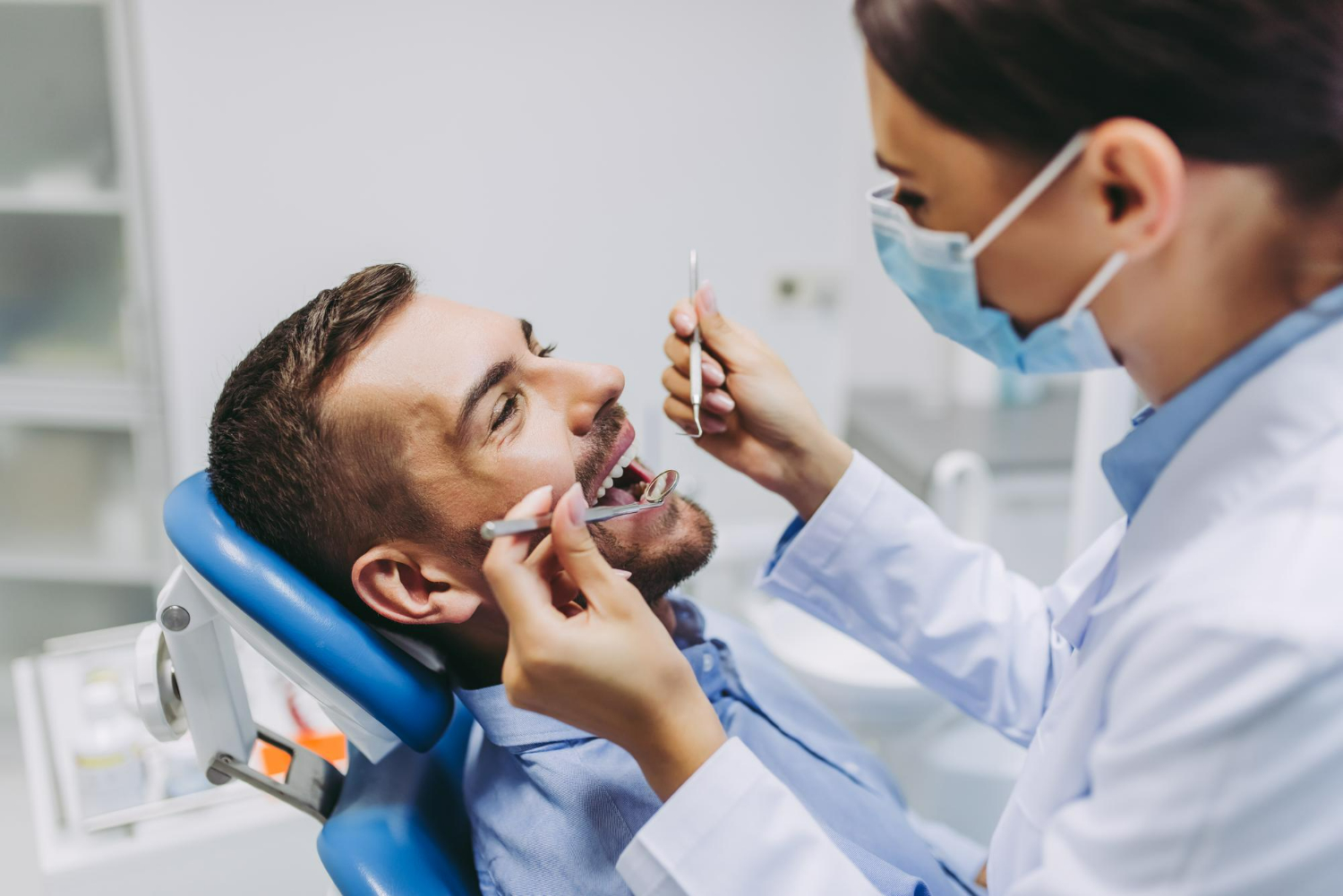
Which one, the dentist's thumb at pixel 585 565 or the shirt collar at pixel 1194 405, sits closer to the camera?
the shirt collar at pixel 1194 405

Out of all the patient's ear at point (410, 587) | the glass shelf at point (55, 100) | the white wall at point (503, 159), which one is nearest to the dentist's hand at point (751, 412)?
the patient's ear at point (410, 587)

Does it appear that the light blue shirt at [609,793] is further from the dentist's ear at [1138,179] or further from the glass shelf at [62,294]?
the glass shelf at [62,294]

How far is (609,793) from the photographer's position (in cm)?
107

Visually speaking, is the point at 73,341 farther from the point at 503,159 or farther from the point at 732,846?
the point at 732,846

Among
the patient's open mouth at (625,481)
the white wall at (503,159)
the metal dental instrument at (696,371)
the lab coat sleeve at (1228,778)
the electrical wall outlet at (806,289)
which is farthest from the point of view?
the electrical wall outlet at (806,289)

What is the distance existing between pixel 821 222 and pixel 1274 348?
1942 millimetres

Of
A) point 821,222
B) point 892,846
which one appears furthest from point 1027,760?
point 821,222

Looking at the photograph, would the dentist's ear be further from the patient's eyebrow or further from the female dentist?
the patient's eyebrow

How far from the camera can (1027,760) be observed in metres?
0.96

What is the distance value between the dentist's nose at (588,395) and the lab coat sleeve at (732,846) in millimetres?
496

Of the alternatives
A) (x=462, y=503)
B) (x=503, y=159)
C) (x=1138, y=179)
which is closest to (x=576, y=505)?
(x=462, y=503)

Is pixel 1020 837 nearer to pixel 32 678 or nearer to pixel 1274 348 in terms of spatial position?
pixel 1274 348

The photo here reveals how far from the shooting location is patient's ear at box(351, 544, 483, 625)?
44.1 inches

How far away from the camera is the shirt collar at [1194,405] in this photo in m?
0.73
